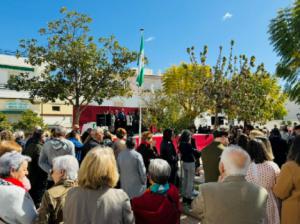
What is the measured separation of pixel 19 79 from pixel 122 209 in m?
18.7

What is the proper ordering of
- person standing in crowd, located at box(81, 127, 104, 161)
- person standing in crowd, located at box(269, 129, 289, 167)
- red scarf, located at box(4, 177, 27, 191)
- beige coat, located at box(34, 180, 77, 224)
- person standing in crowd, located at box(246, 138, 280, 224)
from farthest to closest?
person standing in crowd, located at box(269, 129, 289, 167)
person standing in crowd, located at box(81, 127, 104, 161)
person standing in crowd, located at box(246, 138, 280, 224)
red scarf, located at box(4, 177, 27, 191)
beige coat, located at box(34, 180, 77, 224)

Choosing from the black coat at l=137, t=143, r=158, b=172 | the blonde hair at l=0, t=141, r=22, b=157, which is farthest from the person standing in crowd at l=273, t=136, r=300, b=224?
the black coat at l=137, t=143, r=158, b=172

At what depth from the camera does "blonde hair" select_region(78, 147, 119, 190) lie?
9.12 ft

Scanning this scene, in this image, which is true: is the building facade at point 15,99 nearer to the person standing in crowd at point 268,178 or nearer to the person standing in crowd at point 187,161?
the person standing in crowd at point 187,161

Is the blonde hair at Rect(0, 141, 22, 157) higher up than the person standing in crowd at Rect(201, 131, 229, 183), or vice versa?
the blonde hair at Rect(0, 141, 22, 157)

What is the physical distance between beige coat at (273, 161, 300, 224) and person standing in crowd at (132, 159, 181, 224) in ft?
3.77

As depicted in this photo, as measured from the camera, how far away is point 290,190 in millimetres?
3514

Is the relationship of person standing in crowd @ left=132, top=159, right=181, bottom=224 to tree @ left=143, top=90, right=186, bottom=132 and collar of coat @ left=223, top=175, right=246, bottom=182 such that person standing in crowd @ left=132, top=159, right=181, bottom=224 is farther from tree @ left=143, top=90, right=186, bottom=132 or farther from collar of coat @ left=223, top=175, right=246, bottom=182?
tree @ left=143, top=90, right=186, bottom=132

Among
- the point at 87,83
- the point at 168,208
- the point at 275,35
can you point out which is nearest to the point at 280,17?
the point at 275,35

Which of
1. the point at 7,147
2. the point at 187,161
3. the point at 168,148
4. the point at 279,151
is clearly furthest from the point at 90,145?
the point at 279,151

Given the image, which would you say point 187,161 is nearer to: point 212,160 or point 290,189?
point 212,160

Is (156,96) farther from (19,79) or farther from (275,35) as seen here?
(275,35)

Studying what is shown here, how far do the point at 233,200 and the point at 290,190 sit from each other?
1019mm

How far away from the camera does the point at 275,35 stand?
1109cm
